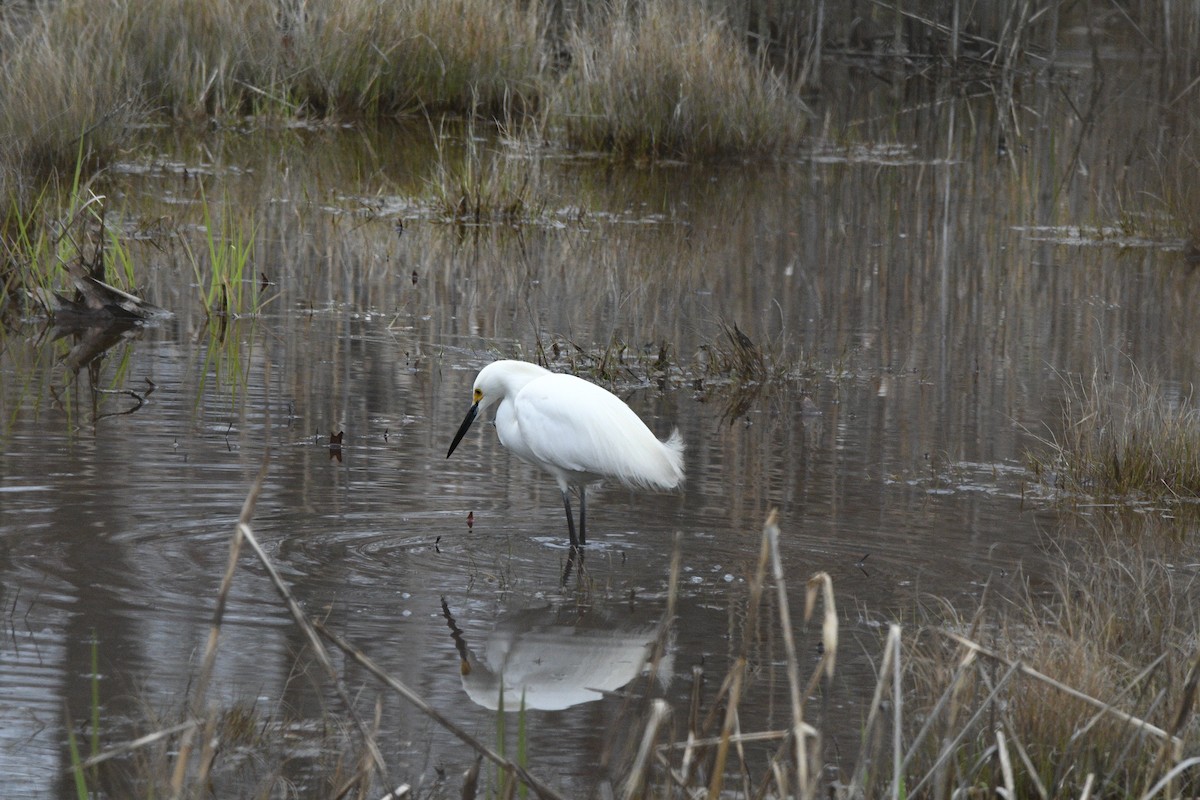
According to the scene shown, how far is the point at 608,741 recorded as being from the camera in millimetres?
2545

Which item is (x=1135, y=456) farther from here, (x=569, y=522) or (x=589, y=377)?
(x=589, y=377)

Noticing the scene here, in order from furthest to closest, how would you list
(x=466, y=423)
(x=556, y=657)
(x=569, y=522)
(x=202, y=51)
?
(x=202, y=51) < (x=466, y=423) < (x=569, y=522) < (x=556, y=657)

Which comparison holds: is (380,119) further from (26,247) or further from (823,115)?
(26,247)

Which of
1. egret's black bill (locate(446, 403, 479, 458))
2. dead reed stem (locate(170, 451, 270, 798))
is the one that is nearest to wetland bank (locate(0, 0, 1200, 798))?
dead reed stem (locate(170, 451, 270, 798))

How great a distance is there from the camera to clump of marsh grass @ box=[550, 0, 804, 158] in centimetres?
1609

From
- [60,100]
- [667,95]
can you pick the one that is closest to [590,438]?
[60,100]

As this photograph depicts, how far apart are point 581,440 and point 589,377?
271cm

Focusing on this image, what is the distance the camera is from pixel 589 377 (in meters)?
8.43

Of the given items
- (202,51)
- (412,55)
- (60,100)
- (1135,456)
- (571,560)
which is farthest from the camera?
(412,55)

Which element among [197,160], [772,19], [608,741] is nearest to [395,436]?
[608,741]

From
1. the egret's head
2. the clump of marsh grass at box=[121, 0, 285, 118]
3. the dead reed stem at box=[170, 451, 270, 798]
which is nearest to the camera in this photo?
the dead reed stem at box=[170, 451, 270, 798]

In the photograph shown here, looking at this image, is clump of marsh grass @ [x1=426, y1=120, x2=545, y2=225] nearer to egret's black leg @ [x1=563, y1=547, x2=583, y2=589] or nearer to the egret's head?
the egret's head

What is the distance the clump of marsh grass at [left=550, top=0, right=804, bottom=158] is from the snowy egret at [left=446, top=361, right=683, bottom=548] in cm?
1045

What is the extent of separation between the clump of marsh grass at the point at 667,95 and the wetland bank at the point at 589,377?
50 millimetres
